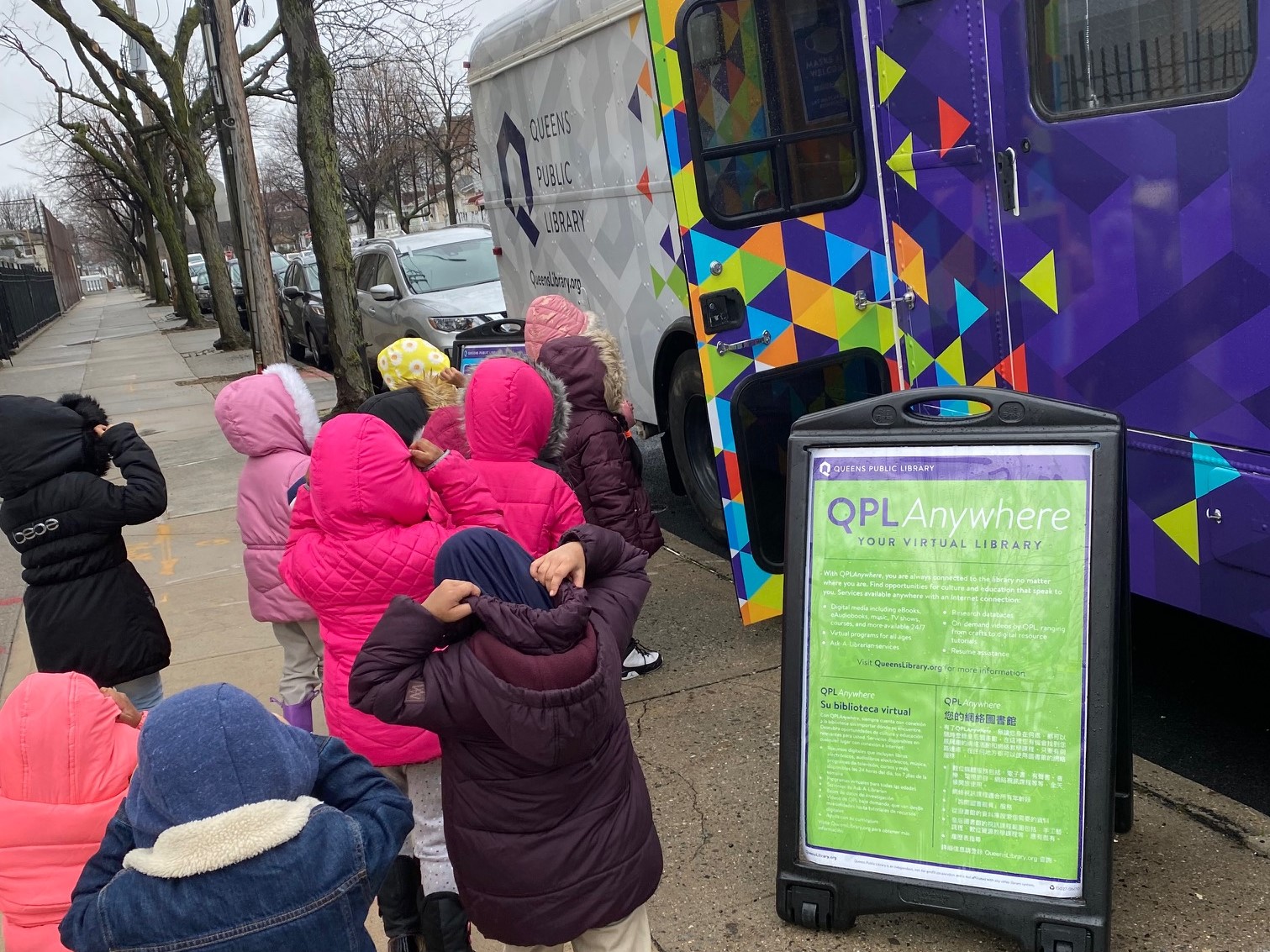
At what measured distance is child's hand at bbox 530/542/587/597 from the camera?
2.49 meters

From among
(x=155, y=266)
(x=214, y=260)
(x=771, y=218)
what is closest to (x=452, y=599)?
(x=771, y=218)

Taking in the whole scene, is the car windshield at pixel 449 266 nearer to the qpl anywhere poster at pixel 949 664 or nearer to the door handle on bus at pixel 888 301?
the door handle on bus at pixel 888 301

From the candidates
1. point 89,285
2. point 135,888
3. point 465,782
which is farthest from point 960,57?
point 89,285

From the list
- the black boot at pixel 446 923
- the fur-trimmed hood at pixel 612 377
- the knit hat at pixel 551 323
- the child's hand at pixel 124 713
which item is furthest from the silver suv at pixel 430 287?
the child's hand at pixel 124 713

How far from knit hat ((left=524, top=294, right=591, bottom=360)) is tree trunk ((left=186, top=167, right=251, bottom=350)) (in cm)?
2034

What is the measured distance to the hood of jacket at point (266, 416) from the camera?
4297mm

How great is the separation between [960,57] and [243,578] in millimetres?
5216

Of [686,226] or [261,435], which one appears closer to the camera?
[261,435]

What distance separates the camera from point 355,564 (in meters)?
3.08

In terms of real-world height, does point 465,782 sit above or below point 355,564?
below

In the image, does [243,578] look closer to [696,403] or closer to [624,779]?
[696,403]

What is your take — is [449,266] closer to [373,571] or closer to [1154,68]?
[1154,68]

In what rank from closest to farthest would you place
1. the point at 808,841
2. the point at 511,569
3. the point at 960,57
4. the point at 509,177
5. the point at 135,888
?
the point at 135,888, the point at 511,569, the point at 808,841, the point at 960,57, the point at 509,177

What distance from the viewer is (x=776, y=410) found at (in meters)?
5.09
